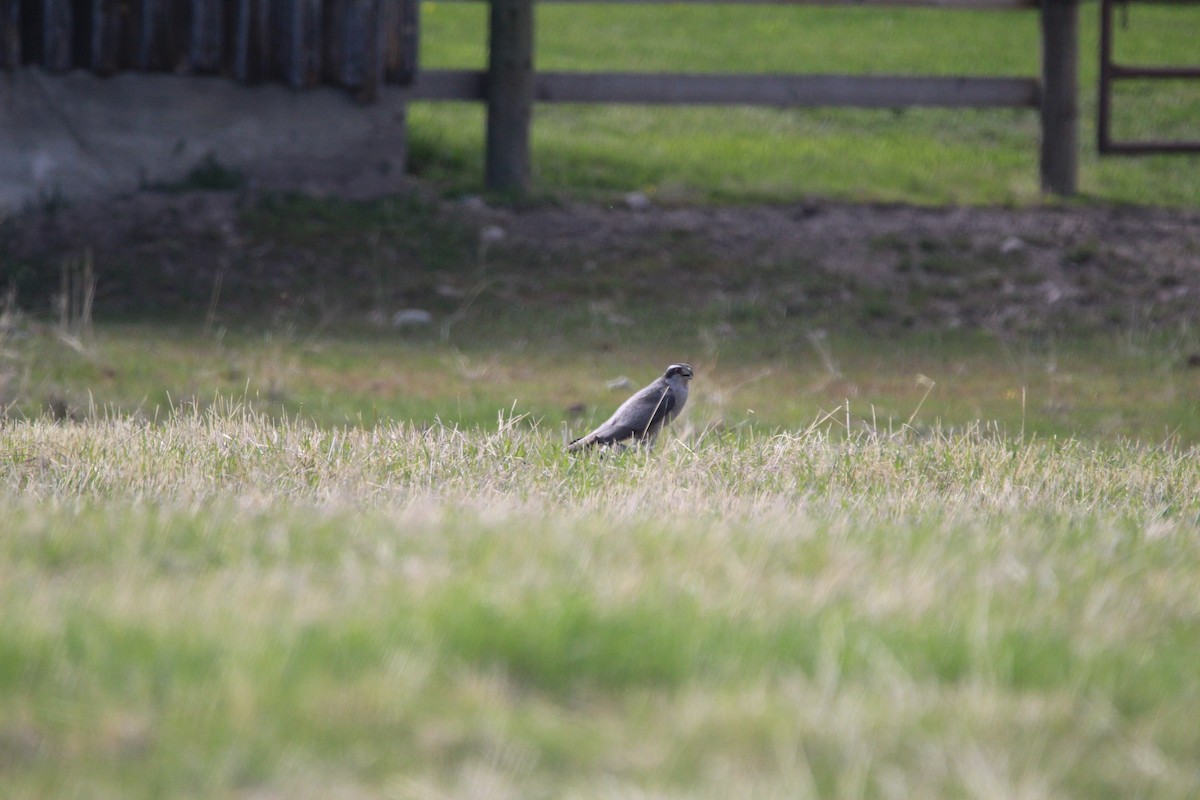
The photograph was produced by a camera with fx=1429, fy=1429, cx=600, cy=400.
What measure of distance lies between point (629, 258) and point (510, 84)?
231cm

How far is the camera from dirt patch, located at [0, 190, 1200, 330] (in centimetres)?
1156

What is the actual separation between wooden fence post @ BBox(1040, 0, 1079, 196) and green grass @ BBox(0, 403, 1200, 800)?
9.82m

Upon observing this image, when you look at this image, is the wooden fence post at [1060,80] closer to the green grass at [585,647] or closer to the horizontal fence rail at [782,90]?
the horizontal fence rail at [782,90]

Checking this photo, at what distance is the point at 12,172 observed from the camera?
13141 mm

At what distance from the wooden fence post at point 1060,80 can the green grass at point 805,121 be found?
59 centimetres

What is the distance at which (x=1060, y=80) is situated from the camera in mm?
13820

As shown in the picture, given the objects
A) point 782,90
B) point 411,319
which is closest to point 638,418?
point 411,319

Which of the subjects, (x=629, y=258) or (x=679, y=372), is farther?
(x=629, y=258)

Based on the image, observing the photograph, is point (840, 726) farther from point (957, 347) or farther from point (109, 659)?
point (957, 347)

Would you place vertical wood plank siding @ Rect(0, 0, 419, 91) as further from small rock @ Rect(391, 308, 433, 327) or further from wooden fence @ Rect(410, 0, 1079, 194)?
small rock @ Rect(391, 308, 433, 327)

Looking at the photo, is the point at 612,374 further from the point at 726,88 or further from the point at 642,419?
the point at 726,88

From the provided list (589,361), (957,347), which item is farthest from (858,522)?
(957,347)

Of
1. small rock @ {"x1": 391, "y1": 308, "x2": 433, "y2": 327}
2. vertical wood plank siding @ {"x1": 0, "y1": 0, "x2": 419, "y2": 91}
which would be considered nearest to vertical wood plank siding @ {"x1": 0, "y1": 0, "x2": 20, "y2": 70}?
vertical wood plank siding @ {"x1": 0, "y1": 0, "x2": 419, "y2": 91}

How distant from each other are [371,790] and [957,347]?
8.82 meters
